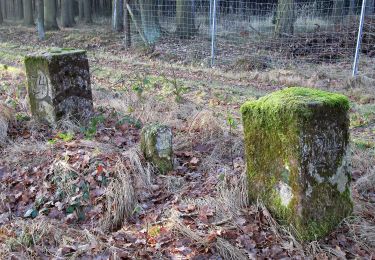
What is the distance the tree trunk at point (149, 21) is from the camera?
1445 centimetres

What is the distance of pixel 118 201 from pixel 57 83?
8.31 ft

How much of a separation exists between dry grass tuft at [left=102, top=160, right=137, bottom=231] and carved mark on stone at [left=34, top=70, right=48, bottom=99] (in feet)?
7.34

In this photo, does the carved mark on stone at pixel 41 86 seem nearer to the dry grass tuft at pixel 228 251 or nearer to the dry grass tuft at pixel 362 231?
the dry grass tuft at pixel 228 251

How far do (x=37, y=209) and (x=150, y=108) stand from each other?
2861 millimetres

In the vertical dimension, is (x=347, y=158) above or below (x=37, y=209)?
above

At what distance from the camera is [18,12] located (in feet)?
100

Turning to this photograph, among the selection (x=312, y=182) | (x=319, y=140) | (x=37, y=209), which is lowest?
(x=37, y=209)

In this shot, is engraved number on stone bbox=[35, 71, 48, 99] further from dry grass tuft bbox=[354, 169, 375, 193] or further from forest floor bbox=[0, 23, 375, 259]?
dry grass tuft bbox=[354, 169, 375, 193]

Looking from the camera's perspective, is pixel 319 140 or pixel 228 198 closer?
pixel 319 140

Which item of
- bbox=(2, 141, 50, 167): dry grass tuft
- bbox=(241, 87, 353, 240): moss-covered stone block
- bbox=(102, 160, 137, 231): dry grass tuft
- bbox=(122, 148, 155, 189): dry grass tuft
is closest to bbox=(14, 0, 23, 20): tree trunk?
bbox=(2, 141, 50, 167): dry grass tuft

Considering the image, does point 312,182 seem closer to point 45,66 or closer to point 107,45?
point 45,66

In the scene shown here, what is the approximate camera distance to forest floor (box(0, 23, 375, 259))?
3469mm

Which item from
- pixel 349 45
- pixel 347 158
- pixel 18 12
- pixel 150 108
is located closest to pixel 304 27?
pixel 349 45

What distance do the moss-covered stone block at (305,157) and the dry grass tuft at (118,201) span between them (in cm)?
144
